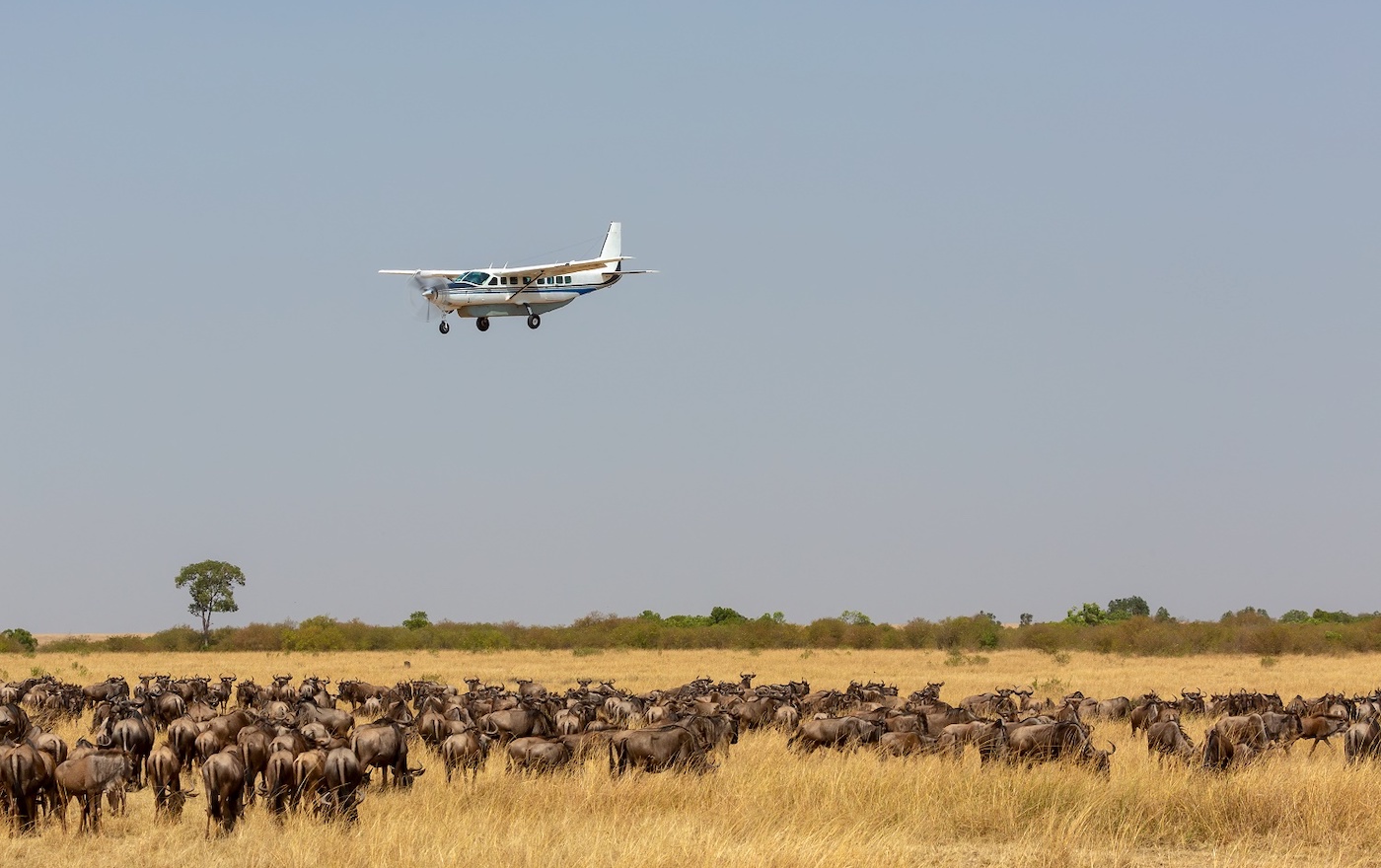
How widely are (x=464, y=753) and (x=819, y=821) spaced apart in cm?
568

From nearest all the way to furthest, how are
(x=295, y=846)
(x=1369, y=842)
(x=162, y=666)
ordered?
(x=295, y=846) < (x=1369, y=842) < (x=162, y=666)

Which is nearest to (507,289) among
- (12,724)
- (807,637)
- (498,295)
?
(498,295)

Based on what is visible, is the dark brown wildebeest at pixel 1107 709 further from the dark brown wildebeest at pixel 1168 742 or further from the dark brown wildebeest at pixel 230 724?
the dark brown wildebeest at pixel 230 724

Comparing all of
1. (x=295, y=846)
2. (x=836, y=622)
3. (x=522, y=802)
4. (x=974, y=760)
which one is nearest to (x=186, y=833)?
(x=295, y=846)

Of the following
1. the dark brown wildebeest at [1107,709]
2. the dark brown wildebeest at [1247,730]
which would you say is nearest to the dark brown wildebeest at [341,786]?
the dark brown wildebeest at [1247,730]

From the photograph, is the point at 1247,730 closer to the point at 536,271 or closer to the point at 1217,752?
the point at 1217,752

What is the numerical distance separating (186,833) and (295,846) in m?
2.56

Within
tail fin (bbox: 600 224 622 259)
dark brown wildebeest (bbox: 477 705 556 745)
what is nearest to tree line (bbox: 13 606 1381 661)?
tail fin (bbox: 600 224 622 259)

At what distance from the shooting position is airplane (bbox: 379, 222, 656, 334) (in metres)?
46.2

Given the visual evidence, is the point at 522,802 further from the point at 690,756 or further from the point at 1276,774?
the point at 1276,774

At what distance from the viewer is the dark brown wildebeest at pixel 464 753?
19.2 metres

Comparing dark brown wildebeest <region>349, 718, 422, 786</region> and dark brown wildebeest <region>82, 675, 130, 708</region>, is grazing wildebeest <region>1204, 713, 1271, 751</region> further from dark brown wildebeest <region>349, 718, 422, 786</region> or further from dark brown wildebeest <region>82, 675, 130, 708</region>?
dark brown wildebeest <region>82, 675, 130, 708</region>

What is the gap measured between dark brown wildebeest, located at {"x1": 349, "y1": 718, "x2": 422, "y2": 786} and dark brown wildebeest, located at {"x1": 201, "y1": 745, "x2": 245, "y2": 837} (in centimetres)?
241

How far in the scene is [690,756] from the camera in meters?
18.8
